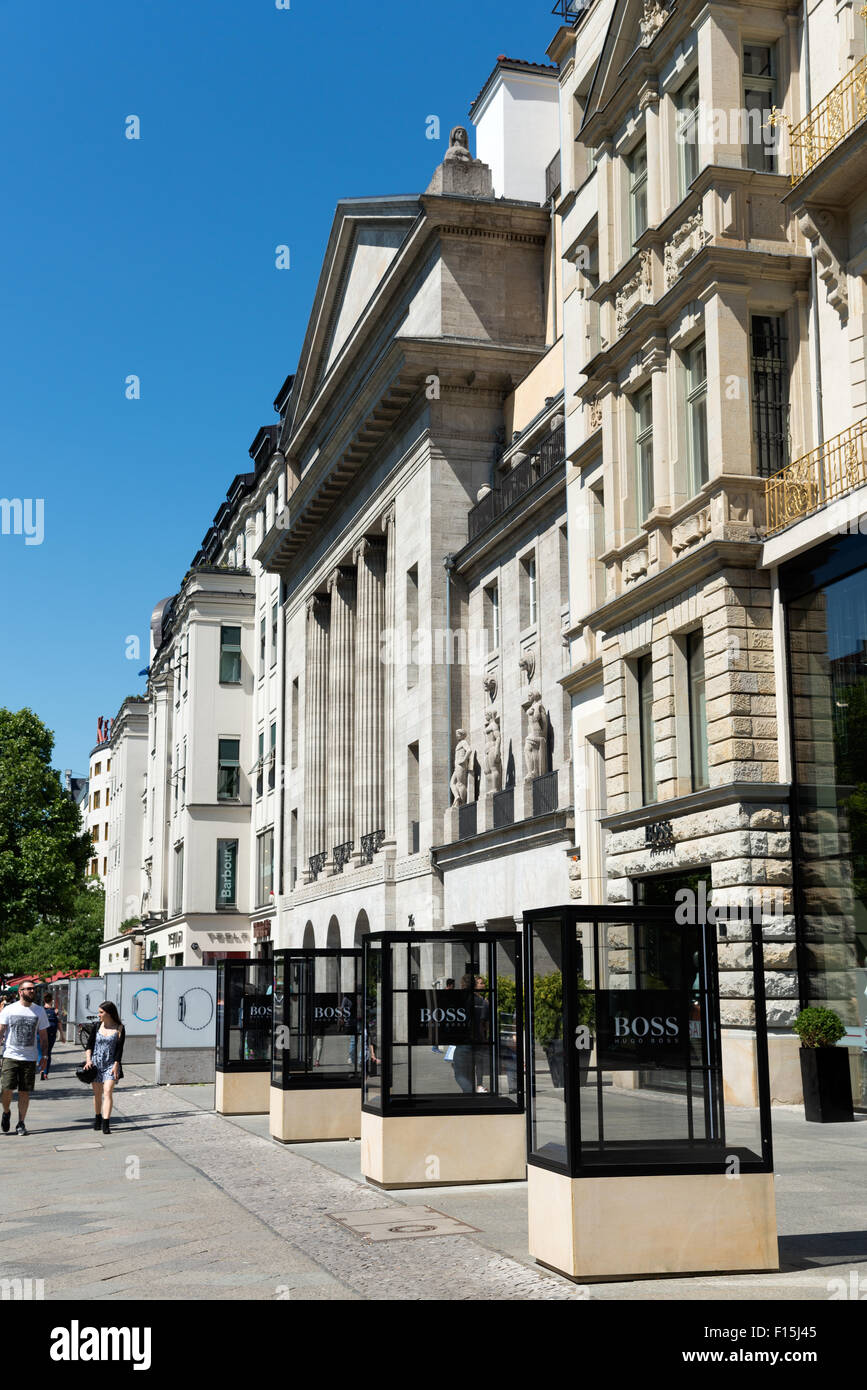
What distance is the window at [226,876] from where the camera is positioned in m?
72.1

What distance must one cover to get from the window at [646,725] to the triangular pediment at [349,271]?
24.1 metres

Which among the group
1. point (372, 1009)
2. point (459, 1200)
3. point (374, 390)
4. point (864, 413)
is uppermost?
point (374, 390)

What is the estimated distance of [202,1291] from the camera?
28.7 ft

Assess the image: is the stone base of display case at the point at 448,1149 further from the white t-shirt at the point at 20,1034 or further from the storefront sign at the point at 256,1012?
the storefront sign at the point at 256,1012

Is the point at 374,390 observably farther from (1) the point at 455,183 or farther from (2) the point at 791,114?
(2) the point at 791,114

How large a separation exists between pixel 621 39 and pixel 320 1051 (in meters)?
18.5

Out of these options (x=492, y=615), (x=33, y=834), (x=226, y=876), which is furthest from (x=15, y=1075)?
(x=226, y=876)

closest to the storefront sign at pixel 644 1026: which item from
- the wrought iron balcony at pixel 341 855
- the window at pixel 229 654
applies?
the wrought iron balcony at pixel 341 855

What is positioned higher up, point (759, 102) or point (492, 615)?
point (759, 102)

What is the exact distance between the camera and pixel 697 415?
75.7 feet

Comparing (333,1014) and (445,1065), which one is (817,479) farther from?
(445,1065)

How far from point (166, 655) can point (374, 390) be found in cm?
4732
